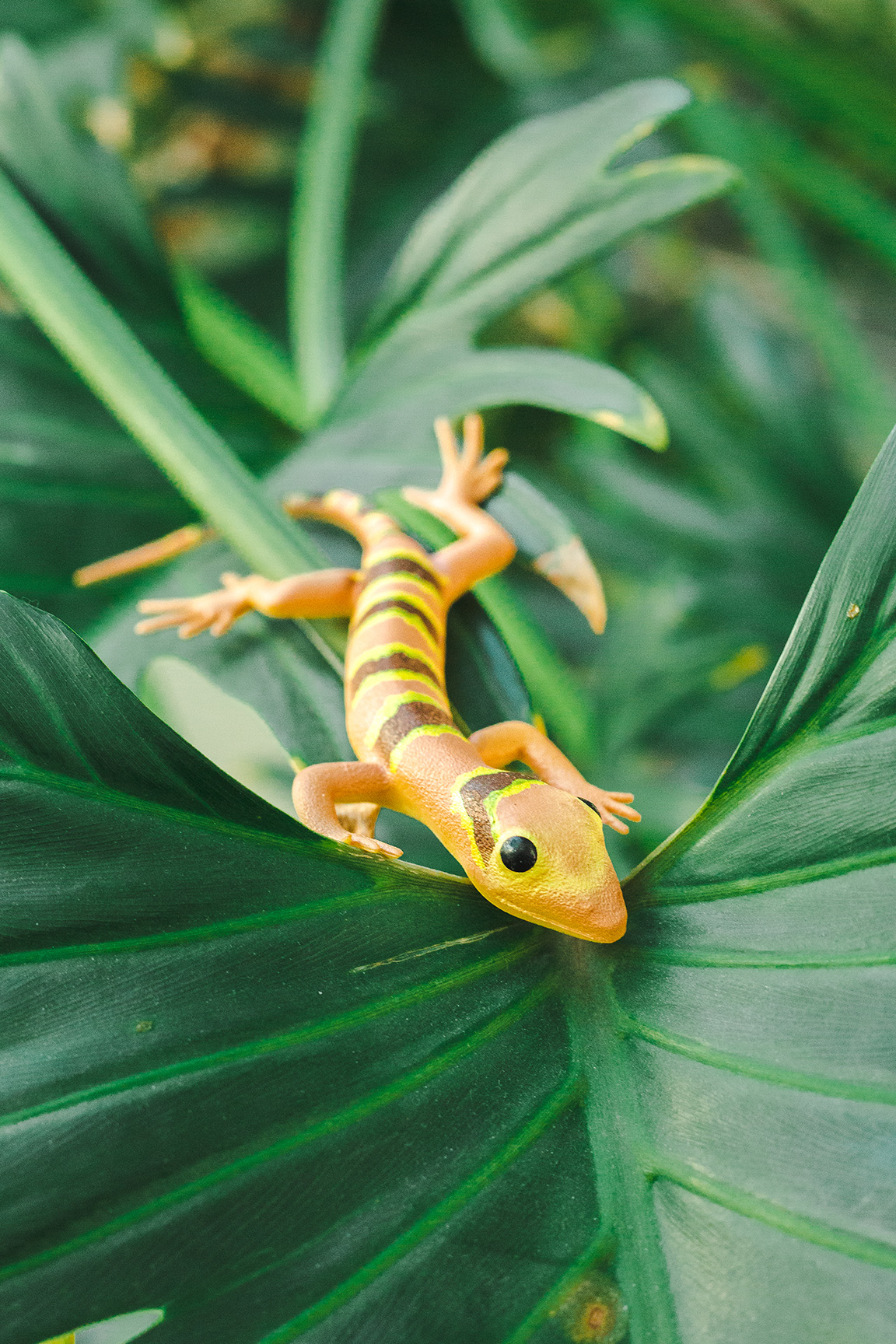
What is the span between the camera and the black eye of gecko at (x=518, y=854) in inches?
32.2

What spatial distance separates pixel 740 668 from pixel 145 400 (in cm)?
124

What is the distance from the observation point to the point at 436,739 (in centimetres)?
97

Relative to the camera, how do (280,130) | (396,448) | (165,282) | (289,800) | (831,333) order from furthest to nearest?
(280,130)
(831,333)
(165,282)
(396,448)
(289,800)

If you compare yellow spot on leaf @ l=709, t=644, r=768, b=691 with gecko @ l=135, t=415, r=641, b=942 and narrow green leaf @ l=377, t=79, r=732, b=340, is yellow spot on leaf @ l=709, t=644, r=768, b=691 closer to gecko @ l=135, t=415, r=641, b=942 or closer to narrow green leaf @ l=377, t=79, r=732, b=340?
gecko @ l=135, t=415, r=641, b=942

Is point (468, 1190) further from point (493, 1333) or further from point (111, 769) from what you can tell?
point (111, 769)

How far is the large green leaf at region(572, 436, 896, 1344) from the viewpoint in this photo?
63 centimetres

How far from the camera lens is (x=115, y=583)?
52.6 inches

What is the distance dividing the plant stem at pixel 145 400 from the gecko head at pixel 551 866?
351mm

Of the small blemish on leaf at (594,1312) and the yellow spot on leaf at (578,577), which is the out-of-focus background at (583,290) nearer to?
the yellow spot on leaf at (578,577)

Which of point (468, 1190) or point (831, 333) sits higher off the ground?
point (831, 333)

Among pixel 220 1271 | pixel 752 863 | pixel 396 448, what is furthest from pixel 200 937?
pixel 396 448

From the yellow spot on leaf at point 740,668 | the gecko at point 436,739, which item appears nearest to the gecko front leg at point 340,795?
the gecko at point 436,739

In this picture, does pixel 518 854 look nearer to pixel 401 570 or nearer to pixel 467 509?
pixel 401 570

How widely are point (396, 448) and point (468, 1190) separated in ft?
2.83
